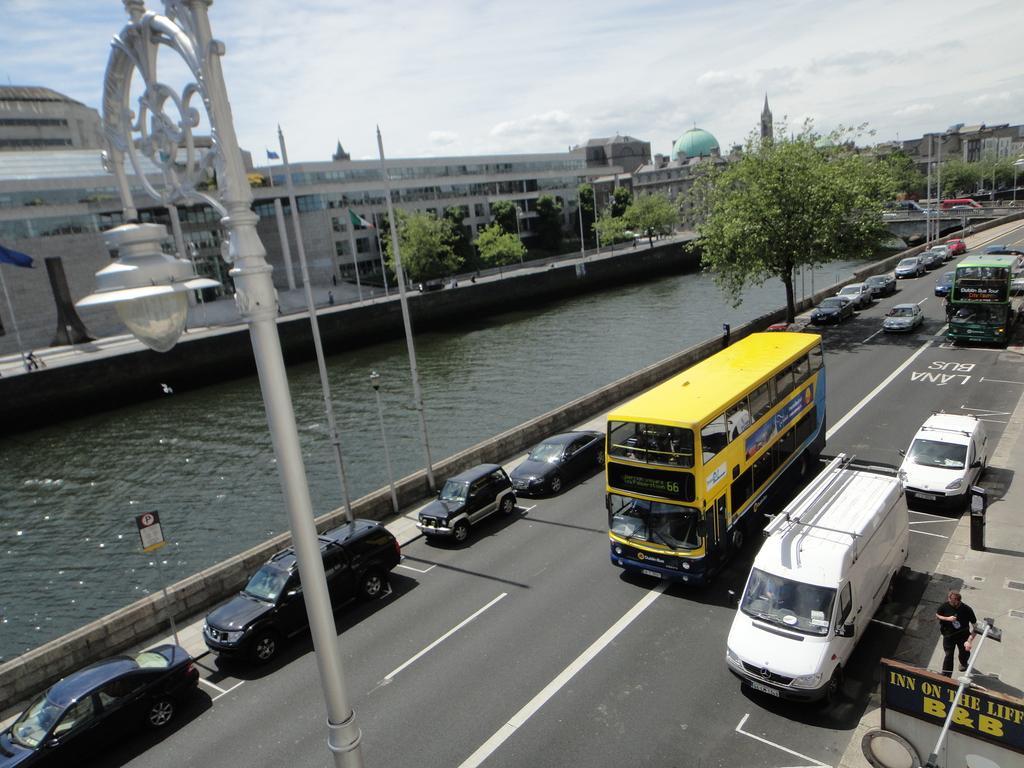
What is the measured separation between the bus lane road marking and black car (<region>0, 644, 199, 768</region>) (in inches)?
137

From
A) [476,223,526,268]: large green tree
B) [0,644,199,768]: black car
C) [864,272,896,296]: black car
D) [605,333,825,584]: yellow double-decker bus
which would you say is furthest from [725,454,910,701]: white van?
[476,223,526,268]: large green tree

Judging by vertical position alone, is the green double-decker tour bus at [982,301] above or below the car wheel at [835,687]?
above

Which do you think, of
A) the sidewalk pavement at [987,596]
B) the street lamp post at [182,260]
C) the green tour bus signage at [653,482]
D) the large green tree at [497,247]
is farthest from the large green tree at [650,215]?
the street lamp post at [182,260]

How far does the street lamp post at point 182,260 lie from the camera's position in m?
3.62

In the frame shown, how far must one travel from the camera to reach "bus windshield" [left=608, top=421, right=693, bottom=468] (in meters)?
13.4

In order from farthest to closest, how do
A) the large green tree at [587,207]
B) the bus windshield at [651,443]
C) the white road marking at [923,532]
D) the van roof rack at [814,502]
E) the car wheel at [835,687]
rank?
the large green tree at [587,207] → the white road marking at [923,532] → the bus windshield at [651,443] → the van roof rack at [814,502] → the car wheel at [835,687]

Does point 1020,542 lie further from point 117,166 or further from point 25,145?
point 25,145

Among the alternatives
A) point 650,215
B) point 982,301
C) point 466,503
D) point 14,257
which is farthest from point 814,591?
point 650,215

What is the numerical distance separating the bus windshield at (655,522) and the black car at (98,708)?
865cm

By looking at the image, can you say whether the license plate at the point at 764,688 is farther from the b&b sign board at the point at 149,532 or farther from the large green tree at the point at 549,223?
the large green tree at the point at 549,223

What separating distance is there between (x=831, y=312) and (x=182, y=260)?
4198 cm

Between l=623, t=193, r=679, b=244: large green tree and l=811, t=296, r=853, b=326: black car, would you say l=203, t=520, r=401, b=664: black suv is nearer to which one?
l=811, t=296, r=853, b=326: black car

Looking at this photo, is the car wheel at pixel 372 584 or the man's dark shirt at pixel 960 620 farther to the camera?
the car wheel at pixel 372 584

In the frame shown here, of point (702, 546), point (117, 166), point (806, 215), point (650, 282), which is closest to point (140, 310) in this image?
point (117, 166)
